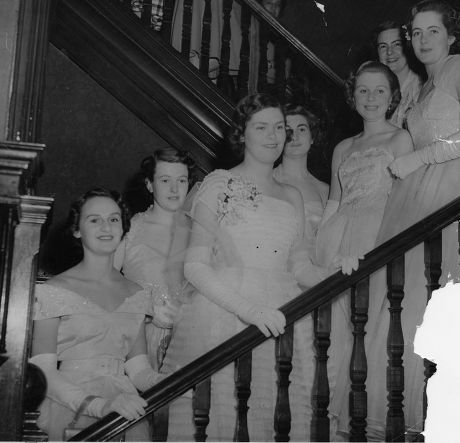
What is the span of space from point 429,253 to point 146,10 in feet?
8.23

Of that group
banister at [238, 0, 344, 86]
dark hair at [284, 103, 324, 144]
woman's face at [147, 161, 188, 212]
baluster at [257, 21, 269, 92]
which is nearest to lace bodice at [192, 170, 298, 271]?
woman's face at [147, 161, 188, 212]

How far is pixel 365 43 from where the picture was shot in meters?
7.47

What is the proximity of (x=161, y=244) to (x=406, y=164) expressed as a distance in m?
1.23

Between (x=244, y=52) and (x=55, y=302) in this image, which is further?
(x=244, y=52)

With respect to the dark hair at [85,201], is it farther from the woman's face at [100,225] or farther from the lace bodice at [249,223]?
the lace bodice at [249,223]

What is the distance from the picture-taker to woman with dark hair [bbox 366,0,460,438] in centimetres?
408

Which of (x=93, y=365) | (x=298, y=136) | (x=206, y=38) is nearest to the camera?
(x=93, y=365)

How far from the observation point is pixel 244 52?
591cm

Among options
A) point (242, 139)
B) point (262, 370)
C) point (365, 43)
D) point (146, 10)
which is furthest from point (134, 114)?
point (365, 43)

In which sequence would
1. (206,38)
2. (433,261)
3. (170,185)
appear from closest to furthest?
(433,261), (170,185), (206,38)

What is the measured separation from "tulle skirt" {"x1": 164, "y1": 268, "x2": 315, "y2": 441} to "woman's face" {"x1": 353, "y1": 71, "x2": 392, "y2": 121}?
0.98 meters

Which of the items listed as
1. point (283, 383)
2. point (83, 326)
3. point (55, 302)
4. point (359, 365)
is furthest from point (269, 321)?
point (55, 302)

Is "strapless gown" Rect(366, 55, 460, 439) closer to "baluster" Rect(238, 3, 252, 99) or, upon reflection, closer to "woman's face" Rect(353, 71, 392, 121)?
"woman's face" Rect(353, 71, 392, 121)

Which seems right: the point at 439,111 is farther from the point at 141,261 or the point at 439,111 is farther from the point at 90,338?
the point at 90,338
